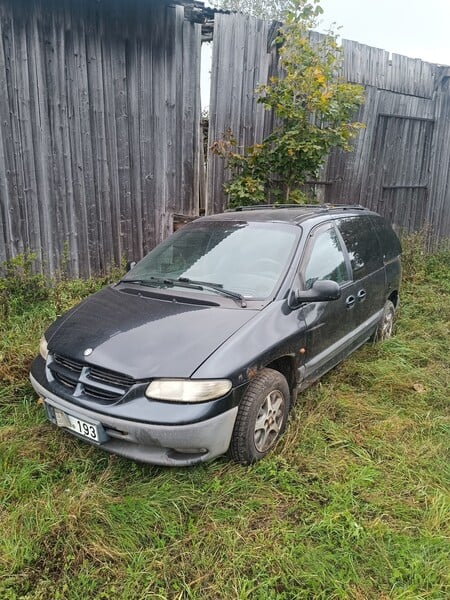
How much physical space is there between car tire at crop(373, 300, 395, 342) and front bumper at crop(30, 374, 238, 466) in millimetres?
2857

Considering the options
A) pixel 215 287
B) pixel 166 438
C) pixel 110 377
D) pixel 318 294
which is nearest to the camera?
pixel 166 438

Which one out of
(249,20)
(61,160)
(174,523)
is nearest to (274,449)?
(174,523)

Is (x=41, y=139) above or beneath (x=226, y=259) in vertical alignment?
above

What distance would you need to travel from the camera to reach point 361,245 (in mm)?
4305

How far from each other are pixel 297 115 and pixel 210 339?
4148mm

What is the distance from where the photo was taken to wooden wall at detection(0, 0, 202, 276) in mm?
4777

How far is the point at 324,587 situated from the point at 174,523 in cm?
82

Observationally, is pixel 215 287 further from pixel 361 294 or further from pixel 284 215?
pixel 361 294

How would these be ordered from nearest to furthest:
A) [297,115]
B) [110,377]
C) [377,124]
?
[110,377] → [297,115] → [377,124]

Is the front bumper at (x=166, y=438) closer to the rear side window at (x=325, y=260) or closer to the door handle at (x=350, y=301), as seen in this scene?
the rear side window at (x=325, y=260)

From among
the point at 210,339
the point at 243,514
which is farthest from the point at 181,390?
the point at 243,514

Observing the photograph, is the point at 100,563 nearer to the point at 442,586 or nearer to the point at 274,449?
Answer: the point at 274,449

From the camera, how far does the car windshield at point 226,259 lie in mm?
3188

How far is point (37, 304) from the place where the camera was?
4867 millimetres
